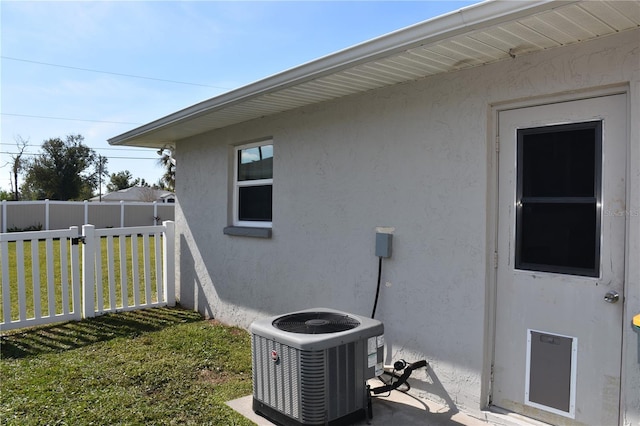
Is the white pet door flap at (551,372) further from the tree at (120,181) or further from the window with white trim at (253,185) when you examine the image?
the tree at (120,181)

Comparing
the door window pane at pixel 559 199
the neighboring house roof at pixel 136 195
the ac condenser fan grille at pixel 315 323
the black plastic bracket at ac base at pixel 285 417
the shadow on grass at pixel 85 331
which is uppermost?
the neighboring house roof at pixel 136 195

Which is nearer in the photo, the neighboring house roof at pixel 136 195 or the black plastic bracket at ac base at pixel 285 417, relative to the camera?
the black plastic bracket at ac base at pixel 285 417

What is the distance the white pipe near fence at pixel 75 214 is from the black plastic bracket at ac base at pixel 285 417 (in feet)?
78.9

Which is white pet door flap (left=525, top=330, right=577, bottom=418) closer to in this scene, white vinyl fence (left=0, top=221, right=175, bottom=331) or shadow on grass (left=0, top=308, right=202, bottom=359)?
shadow on grass (left=0, top=308, right=202, bottom=359)

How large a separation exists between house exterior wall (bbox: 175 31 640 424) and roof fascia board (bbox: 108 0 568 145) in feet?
2.60

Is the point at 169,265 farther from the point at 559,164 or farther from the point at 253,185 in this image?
the point at 559,164

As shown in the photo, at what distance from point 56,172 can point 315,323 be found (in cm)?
4543

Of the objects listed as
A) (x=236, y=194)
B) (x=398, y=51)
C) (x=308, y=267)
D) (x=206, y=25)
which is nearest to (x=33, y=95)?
(x=206, y=25)

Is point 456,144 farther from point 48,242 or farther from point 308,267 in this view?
point 48,242

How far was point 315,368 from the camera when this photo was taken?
9.63 feet

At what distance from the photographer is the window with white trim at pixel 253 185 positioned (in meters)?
5.67

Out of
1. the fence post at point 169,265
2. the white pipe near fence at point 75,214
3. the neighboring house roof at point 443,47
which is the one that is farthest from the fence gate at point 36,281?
the white pipe near fence at point 75,214

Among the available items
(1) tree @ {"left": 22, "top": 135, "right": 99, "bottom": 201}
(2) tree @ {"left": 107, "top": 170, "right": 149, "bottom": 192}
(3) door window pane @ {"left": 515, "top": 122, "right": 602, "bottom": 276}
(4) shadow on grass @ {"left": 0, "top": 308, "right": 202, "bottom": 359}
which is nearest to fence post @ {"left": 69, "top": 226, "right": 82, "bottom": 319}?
(4) shadow on grass @ {"left": 0, "top": 308, "right": 202, "bottom": 359}

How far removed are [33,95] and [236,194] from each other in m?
15.5
